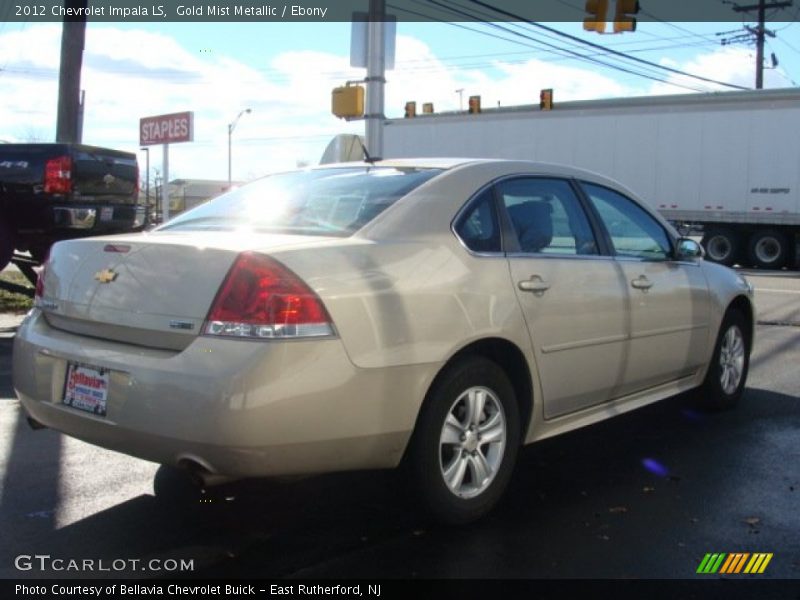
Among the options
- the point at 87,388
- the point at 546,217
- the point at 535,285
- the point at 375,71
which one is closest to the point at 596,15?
the point at 375,71

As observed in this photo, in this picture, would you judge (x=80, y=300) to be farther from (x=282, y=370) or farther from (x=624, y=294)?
(x=624, y=294)

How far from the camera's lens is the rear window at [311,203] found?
12.3 ft

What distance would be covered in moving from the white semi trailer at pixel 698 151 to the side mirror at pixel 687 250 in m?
16.7

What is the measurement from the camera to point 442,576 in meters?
3.20

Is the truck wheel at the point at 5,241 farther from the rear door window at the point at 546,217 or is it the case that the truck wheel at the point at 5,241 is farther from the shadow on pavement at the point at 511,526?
the rear door window at the point at 546,217

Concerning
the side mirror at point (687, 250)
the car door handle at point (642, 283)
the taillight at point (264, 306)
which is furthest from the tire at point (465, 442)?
the side mirror at point (687, 250)

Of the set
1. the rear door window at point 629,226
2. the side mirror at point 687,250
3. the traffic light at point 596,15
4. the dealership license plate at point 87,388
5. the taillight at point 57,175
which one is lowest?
the dealership license plate at point 87,388

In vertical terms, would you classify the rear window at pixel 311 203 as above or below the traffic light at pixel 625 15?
below

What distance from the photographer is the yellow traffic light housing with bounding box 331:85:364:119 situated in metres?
12.3

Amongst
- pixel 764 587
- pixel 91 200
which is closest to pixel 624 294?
pixel 764 587

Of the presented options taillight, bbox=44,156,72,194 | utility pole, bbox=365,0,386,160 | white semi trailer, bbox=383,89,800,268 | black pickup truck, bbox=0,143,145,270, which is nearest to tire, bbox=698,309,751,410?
black pickup truck, bbox=0,143,145,270

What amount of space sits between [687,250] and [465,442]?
7.92ft

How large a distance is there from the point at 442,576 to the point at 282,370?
1.01m

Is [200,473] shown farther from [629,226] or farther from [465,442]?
[629,226]
